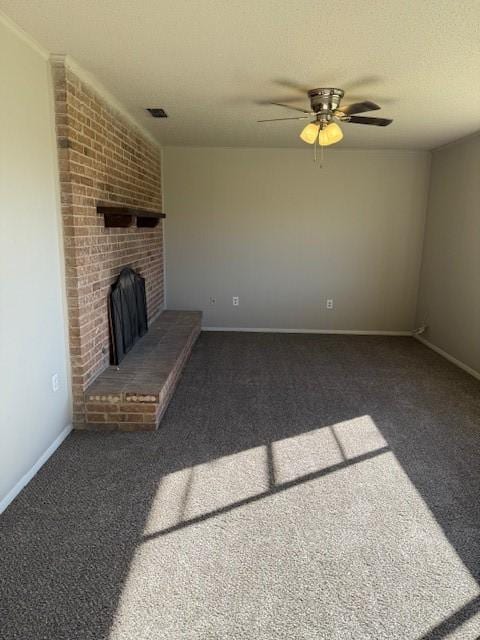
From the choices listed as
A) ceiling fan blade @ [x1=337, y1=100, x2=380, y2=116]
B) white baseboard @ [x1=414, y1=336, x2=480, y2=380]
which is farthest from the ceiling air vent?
white baseboard @ [x1=414, y1=336, x2=480, y2=380]

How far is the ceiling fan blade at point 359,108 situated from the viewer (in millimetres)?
2672

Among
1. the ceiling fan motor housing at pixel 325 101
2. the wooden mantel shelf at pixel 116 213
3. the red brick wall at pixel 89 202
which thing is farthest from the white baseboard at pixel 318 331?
the ceiling fan motor housing at pixel 325 101

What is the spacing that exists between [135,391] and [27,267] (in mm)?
1120

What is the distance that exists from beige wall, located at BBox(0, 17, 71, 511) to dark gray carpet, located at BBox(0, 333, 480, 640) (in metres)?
0.29

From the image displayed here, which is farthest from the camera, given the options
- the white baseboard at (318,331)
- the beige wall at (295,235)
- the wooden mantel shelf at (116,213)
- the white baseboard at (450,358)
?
the white baseboard at (318,331)

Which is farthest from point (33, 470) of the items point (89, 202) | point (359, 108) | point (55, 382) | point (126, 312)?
point (359, 108)

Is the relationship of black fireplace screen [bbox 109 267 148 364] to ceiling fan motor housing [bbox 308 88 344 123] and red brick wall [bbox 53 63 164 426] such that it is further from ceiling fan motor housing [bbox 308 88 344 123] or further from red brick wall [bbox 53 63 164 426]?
ceiling fan motor housing [bbox 308 88 344 123]

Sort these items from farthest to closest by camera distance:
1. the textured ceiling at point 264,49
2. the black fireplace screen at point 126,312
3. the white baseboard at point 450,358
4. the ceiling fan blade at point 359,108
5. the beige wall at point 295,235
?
1. the beige wall at point 295,235
2. the white baseboard at point 450,358
3. the black fireplace screen at point 126,312
4. the ceiling fan blade at point 359,108
5. the textured ceiling at point 264,49

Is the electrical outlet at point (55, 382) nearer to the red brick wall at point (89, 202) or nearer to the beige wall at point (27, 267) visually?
the beige wall at point (27, 267)

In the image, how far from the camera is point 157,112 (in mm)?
3797

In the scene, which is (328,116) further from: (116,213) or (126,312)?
(126,312)

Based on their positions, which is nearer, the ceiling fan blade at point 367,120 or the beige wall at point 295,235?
the ceiling fan blade at point 367,120

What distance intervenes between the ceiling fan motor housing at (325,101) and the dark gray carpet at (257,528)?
2.20 m

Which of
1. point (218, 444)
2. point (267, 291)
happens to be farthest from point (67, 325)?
point (267, 291)
